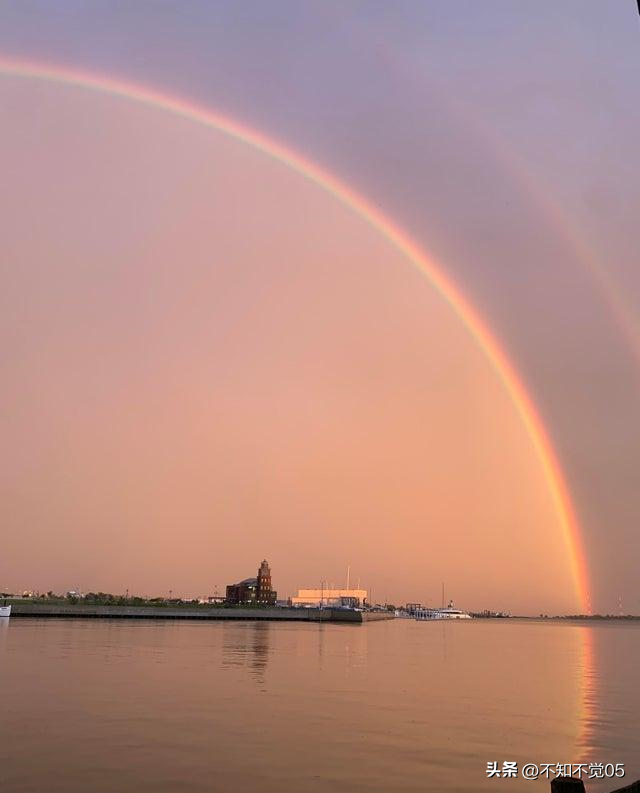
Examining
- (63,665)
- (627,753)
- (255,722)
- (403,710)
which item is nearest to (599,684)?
(403,710)

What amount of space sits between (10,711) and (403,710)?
Answer: 15.2 metres

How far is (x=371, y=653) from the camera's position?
70.2 metres

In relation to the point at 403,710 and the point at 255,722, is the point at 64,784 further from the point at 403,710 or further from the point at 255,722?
the point at 403,710

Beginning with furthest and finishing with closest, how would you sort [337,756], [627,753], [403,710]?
[403,710], [627,753], [337,756]

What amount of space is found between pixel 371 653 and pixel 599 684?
86.7 feet

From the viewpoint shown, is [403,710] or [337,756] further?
[403,710]

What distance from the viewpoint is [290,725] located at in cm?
2794

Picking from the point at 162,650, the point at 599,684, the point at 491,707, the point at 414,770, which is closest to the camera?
the point at 414,770

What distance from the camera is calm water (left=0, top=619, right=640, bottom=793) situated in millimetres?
20656

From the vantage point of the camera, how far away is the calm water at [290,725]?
20656mm

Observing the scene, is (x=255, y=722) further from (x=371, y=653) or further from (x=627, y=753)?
(x=371, y=653)

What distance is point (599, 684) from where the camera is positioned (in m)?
47.3

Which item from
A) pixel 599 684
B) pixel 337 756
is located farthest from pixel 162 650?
pixel 337 756

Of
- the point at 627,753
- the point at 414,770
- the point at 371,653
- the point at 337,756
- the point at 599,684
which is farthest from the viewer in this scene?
the point at 371,653
